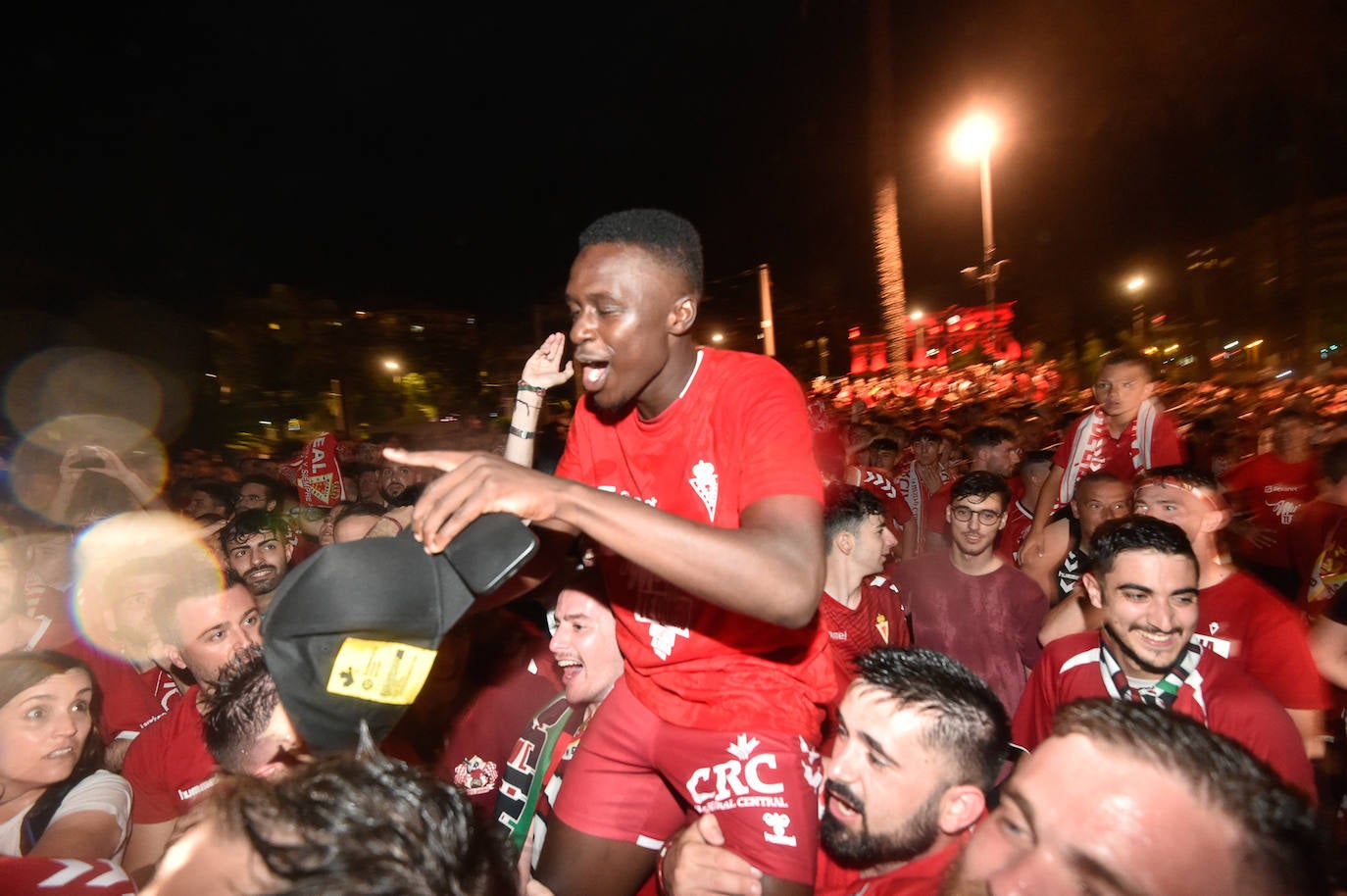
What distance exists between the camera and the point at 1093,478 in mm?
5617

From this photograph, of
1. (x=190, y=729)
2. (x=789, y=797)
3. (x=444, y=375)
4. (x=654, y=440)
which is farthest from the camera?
(x=444, y=375)

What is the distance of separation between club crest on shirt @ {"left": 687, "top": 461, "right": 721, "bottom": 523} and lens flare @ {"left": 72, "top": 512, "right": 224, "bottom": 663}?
2.74 m

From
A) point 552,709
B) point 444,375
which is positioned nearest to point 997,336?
point 444,375

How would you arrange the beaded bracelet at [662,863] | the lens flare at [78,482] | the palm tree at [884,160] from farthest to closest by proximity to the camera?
the palm tree at [884,160] → the lens flare at [78,482] → the beaded bracelet at [662,863]

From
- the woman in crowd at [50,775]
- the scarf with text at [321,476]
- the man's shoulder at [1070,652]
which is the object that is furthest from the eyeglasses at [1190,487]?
the scarf with text at [321,476]

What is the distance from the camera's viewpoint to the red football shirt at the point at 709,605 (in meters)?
2.43

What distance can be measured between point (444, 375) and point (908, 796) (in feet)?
67.7

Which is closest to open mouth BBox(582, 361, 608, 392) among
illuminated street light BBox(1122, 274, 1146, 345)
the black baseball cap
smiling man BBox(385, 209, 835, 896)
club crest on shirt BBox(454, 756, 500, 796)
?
smiling man BBox(385, 209, 835, 896)

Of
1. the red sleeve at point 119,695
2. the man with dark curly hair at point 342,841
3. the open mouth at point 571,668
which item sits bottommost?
the red sleeve at point 119,695

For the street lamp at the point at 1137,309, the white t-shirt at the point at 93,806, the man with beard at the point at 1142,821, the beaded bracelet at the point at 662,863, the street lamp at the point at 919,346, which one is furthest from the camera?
the street lamp at the point at 1137,309

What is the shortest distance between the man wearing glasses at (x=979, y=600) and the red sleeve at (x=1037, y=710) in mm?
1048

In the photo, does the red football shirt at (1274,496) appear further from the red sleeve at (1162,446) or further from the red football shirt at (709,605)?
the red football shirt at (709,605)

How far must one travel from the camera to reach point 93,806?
308cm

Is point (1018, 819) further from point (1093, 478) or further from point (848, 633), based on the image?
point (1093, 478)
